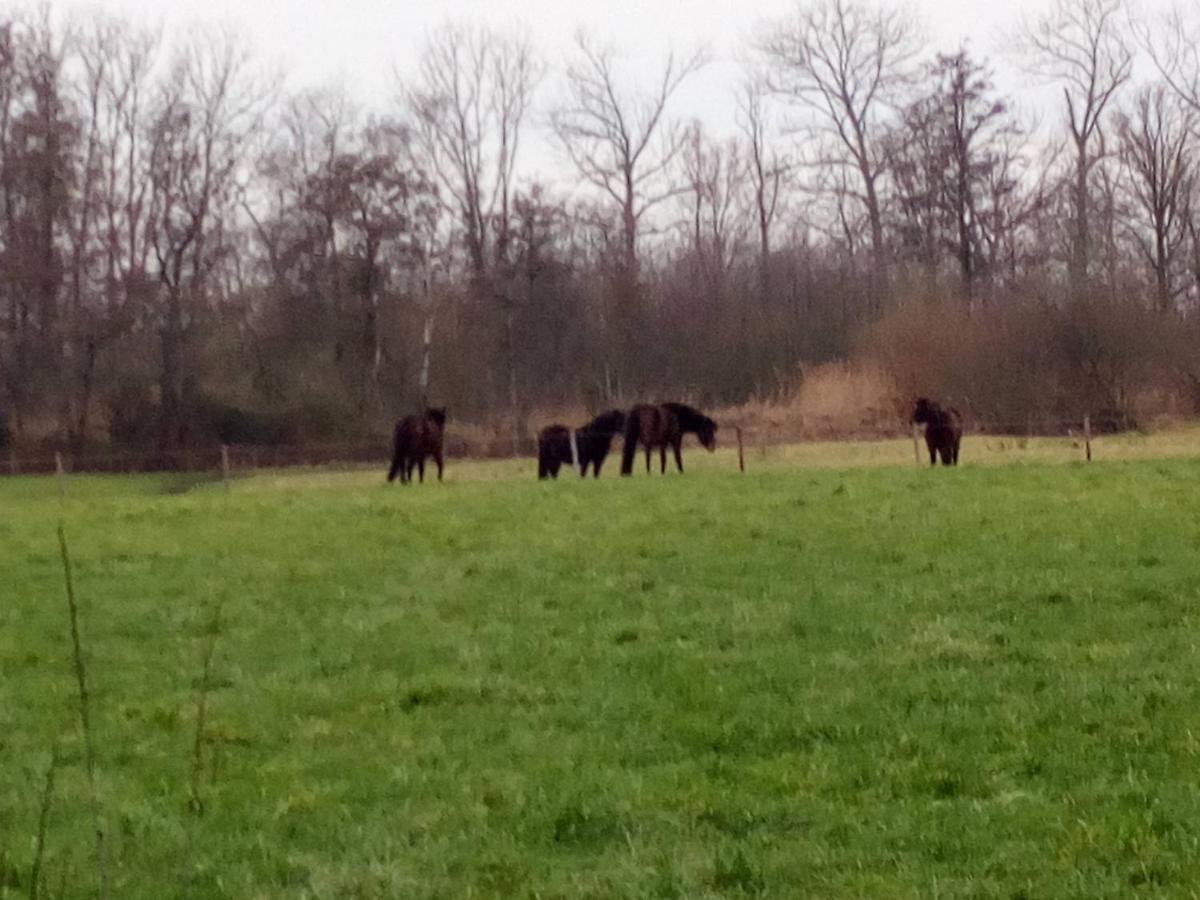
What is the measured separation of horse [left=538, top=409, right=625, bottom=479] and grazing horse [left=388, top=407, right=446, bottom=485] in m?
2.21

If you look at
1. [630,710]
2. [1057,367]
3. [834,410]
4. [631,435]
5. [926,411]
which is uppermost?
[1057,367]

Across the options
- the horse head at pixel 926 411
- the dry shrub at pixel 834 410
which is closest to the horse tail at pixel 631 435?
the horse head at pixel 926 411

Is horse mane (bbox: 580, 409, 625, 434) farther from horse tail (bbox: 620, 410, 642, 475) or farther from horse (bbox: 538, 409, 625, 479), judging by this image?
horse tail (bbox: 620, 410, 642, 475)

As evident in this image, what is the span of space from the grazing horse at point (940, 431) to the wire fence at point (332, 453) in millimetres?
11075

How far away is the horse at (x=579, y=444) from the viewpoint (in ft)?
88.9

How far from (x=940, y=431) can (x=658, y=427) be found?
208 inches

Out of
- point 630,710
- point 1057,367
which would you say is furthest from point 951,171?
point 630,710

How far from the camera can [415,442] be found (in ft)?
83.7

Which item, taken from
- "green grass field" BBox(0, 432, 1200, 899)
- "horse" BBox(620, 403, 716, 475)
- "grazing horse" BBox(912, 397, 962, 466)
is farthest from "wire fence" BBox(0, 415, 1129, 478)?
"green grass field" BBox(0, 432, 1200, 899)

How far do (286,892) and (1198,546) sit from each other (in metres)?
9.48

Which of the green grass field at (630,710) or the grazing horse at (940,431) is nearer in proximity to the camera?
the green grass field at (630,710)

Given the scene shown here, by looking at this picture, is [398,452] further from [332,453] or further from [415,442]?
[332,453]

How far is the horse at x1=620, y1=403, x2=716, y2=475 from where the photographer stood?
2577cm

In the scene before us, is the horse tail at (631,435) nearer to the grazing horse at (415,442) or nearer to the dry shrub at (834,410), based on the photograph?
the grazing horse at (415,442)
